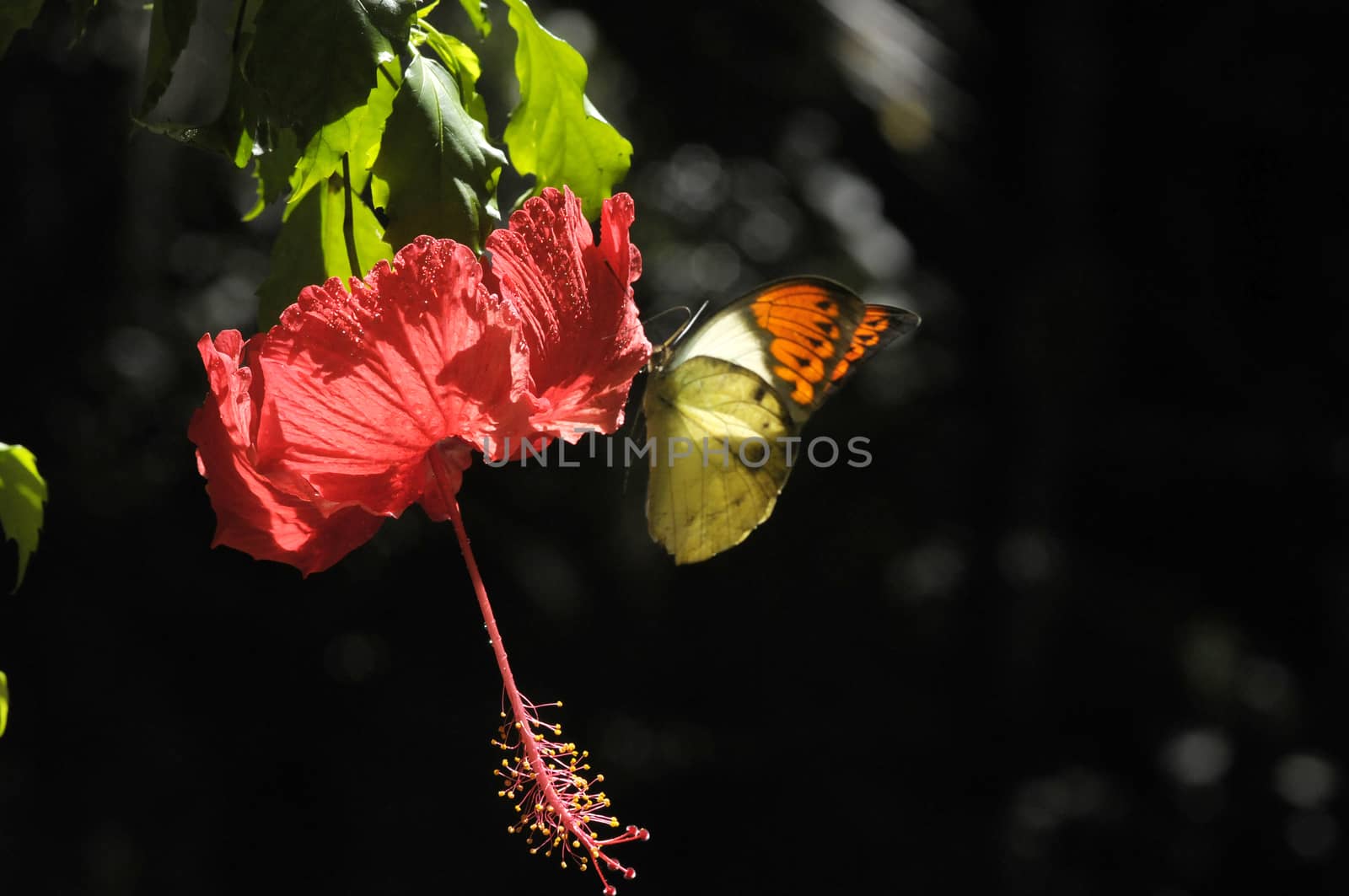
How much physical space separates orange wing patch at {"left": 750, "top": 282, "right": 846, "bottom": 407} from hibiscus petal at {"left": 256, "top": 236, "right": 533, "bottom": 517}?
463 millimetres

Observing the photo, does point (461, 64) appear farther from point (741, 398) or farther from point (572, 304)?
point (741, 398)

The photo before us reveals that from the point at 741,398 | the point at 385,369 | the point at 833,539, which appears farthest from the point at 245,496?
the point at 833,539

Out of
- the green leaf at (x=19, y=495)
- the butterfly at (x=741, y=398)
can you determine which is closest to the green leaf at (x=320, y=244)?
the green leaf at (x=19, y=495)

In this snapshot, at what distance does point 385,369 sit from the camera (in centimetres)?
73

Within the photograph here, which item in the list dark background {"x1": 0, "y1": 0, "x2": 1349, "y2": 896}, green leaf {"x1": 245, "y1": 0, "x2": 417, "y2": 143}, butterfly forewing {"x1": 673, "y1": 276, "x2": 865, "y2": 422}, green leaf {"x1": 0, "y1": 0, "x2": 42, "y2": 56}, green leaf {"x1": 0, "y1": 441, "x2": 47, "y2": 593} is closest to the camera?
green leaf {"x1": 245, "y1": 0, "x2": 417, "y2": 143}

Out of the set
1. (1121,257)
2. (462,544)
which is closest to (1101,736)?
(1121,257)

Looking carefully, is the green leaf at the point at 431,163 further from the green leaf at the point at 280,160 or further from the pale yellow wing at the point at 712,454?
the pale yellow wing at the point at 712,454

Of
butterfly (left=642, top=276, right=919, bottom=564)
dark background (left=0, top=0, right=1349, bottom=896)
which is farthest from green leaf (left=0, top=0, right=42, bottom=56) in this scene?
dark background (left=0, top=0, right=1349, bottom=896)

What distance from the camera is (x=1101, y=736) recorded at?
169 inches

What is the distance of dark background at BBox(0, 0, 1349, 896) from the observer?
12.1 feet

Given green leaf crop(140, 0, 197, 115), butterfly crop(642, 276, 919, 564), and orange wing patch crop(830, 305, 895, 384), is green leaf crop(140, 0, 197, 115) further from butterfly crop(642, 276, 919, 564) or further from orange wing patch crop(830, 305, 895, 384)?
orange wing patch crop(830, 305, 895, 384)

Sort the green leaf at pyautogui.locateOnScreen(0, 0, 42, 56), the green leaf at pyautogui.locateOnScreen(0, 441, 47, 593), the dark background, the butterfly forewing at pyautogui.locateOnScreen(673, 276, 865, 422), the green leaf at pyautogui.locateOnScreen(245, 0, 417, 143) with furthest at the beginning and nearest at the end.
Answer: the dark background, the butterfly forewing at pyautogui.locateOnScreen(673, 276, 865, 422), the green leaf at pyautogui.locateOnScreen(0, 441, 47, 593), the green leaf at pyautogui.locateOnScreen(0, 0, 42, 56), the green leaf at pyautogui.locateOnScreen(245, 0, 417, 143)

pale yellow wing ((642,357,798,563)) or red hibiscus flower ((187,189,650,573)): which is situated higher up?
red hibiscus flower ((187,189,650,573))

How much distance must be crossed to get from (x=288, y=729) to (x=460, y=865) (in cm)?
68
